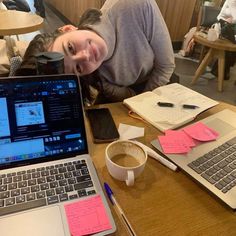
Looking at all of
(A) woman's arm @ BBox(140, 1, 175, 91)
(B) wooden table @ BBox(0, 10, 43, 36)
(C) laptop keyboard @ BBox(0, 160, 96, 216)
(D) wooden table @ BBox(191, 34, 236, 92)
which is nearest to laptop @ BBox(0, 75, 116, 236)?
(C) laptop keyboard @ BBox(0, 160, 96, 216)

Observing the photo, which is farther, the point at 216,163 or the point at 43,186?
the point at 216,163

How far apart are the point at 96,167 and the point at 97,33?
2.12ft

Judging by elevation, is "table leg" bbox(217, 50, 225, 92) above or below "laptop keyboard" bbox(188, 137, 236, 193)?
below

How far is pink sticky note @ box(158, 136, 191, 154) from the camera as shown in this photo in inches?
29.6

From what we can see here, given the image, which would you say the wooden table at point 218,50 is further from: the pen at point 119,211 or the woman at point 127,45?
the pen at point 119,211

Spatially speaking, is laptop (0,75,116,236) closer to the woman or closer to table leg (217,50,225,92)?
the woman

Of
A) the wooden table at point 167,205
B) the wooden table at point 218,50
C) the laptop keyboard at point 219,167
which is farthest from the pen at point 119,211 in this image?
the wooden table at point 218,50

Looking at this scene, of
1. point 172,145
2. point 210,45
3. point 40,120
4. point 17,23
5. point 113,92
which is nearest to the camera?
point 40,120

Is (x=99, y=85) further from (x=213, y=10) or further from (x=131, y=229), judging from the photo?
(x=213, y=10)

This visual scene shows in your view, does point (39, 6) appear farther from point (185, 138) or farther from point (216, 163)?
point (216, 163)

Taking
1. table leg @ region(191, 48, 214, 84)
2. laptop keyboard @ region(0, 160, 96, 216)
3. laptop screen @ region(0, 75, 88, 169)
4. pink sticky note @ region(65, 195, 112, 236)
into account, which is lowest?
table leg @ region(191, 48, 214, 84)

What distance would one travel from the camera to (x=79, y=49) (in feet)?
3.20

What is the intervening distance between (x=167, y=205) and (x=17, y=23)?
2278 millimetres

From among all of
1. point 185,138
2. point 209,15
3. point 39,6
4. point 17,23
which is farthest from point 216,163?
point 39,6
